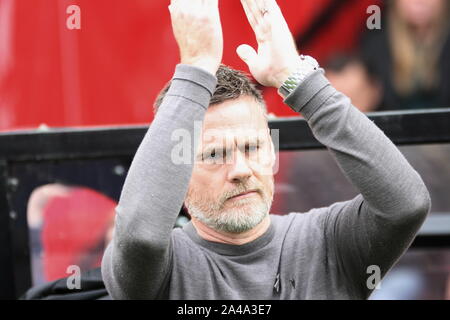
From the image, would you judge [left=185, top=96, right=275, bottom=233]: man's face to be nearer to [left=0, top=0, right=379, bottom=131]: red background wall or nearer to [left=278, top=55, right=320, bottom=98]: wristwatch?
[left=278, top=55, right=320, bottom=98]: wristwatch

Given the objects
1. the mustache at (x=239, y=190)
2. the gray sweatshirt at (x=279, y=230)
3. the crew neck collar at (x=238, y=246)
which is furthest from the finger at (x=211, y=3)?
the crew neck collar at (x=238, y=246)

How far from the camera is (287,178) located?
2.68 m

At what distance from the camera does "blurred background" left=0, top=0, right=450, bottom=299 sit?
2.56 meters

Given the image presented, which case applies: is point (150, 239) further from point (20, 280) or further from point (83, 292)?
point (20, 280)

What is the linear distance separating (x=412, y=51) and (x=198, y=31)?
3.21 feet

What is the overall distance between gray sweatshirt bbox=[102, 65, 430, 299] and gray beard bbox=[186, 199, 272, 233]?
0.06m

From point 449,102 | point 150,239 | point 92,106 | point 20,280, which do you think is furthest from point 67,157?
point 449,102

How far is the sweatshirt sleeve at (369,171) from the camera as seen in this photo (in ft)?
6.00

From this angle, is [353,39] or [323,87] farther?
[353,39]

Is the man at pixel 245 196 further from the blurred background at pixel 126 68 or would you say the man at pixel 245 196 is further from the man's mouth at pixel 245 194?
the blurred background at pixel 126 68

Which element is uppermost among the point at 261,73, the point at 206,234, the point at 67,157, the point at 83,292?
the point at 261,73

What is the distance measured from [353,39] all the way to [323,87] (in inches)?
32.0

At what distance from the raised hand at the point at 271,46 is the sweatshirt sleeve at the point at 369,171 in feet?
0.21

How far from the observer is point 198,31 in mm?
1861
